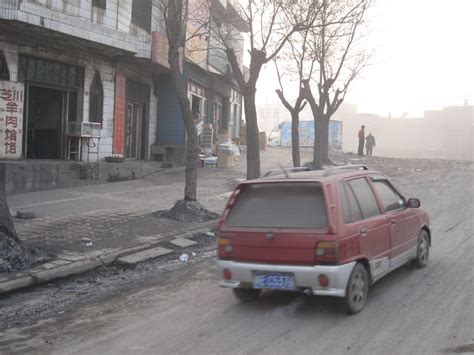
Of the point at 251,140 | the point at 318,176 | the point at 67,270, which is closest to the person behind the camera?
the point at 318,176

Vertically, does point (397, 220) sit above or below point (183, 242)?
above

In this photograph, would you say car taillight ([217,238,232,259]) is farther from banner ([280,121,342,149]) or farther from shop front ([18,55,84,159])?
banner ([280,121,342,149])

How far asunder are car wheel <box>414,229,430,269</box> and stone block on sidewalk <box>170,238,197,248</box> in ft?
13.2

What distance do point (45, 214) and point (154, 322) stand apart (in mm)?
6146

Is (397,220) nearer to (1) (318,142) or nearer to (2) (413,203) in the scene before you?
(2) (413,203)

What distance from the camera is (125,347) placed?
15.3 feet

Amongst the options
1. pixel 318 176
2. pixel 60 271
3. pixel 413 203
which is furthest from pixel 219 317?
pixel 413 203

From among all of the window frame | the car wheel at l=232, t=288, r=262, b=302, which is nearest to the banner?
the window frame

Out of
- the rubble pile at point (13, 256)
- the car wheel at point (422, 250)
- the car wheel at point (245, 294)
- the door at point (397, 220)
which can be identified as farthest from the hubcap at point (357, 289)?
the rubble pile at point (13, 256)

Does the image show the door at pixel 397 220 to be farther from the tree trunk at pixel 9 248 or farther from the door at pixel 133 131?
the door at pixel 133 131

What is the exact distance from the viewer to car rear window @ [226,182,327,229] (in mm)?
5309

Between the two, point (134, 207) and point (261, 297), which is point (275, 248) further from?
point (134, 207)

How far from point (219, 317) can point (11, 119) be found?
10.8 m

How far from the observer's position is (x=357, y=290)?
5348mm
